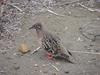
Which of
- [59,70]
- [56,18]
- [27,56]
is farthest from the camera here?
[56,18]

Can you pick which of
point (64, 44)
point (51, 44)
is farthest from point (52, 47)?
point (64, 44)

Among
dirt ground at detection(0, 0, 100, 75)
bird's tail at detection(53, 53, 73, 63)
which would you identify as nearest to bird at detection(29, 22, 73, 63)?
bird's tail at detection(53, 53, 73, 63)

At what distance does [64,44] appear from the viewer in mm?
8516

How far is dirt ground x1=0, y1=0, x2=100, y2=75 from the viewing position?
24.8 ft

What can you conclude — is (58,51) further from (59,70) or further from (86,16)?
(86,16)

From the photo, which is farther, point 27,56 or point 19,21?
point 19,21

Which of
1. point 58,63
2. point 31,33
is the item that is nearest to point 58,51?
point 58,63

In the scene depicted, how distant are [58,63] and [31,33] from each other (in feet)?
5.40

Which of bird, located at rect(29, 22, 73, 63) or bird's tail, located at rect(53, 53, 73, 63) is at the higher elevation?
bird, located at rect(29, 22, 73, 63)

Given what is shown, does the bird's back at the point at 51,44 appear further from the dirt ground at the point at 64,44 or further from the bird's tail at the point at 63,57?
the dirt ground at the point at 64,44

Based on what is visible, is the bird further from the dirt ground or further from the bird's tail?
the dirt ground

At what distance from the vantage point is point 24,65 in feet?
25.5

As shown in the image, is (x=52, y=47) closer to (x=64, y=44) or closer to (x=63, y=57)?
(x=63, y=57)

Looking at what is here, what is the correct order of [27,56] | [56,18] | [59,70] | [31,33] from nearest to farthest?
[59,70], [27,56], [31,33], [56,18]
